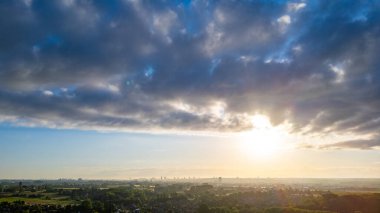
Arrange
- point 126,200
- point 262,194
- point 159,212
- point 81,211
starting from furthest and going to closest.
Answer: point 262,194 < point 126,200 < point 159,212 < point 81,211

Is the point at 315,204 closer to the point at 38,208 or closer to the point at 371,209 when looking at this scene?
the point at 371,209

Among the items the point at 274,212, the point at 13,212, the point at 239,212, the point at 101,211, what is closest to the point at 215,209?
the point at 239,212

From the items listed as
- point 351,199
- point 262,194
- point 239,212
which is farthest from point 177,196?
point 351,199

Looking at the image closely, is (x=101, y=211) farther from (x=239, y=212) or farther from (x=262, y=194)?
(x=262, y=194)

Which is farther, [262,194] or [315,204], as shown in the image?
[262,194]

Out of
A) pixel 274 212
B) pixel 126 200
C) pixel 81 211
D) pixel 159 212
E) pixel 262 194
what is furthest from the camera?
pixel 262 194

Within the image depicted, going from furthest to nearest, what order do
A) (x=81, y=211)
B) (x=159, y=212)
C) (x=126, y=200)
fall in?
(x=126, y=200)
(x=159, y=212)
(x=81, y=211)

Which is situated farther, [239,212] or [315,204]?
[315,204]

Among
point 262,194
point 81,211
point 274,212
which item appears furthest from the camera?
point 262,194

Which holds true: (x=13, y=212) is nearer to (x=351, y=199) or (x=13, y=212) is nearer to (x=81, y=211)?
(x=81, y=211)
